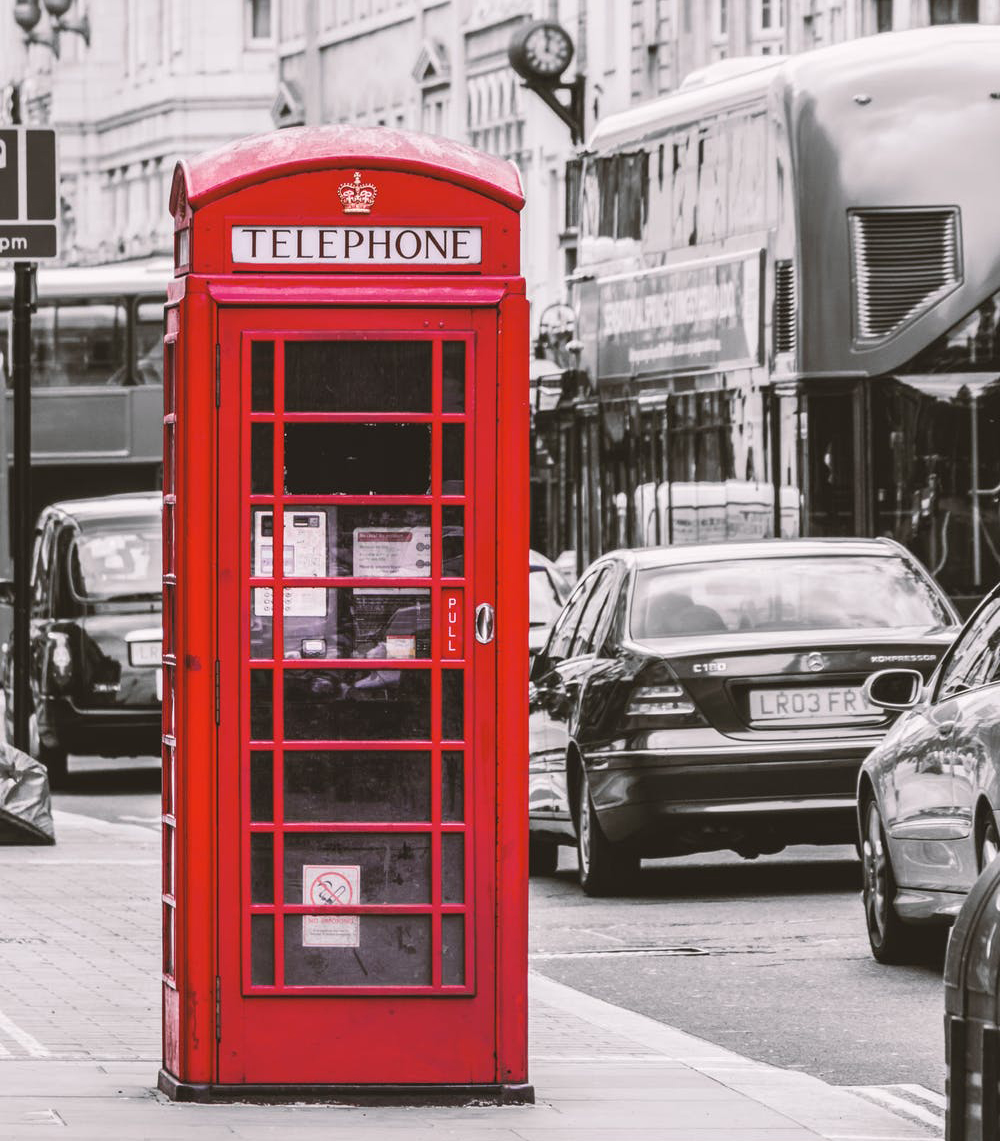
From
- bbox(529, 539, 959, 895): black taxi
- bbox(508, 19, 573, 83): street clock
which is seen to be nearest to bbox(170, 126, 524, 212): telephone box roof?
bbox(529, 539, 959, 895): black taxi

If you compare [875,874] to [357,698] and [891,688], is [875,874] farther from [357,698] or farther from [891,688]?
[357,698]

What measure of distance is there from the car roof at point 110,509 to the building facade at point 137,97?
54416mm

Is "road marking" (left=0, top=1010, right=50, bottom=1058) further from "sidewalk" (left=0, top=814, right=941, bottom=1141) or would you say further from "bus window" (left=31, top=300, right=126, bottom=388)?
"bus window" (left=31, top=300, right=126, bottom=388)

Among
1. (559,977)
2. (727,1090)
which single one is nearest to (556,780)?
(559,977)

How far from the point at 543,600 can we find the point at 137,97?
6804 cm

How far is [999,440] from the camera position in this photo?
2186 cm

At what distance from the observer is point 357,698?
8547 mm

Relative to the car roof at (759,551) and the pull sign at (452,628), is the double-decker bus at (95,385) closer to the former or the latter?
the car roof at (759,551)

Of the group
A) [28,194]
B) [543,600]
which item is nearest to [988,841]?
[28,194]

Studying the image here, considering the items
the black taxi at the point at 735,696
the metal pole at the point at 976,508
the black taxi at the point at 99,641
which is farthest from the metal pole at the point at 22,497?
the metal pole at the point at 976,508

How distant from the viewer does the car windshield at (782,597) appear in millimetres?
15688

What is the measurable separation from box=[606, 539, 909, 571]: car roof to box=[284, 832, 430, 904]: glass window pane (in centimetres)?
761

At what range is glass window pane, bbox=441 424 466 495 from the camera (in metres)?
8.51

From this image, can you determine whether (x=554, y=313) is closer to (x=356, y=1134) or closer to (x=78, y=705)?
(x=78, y=705)
